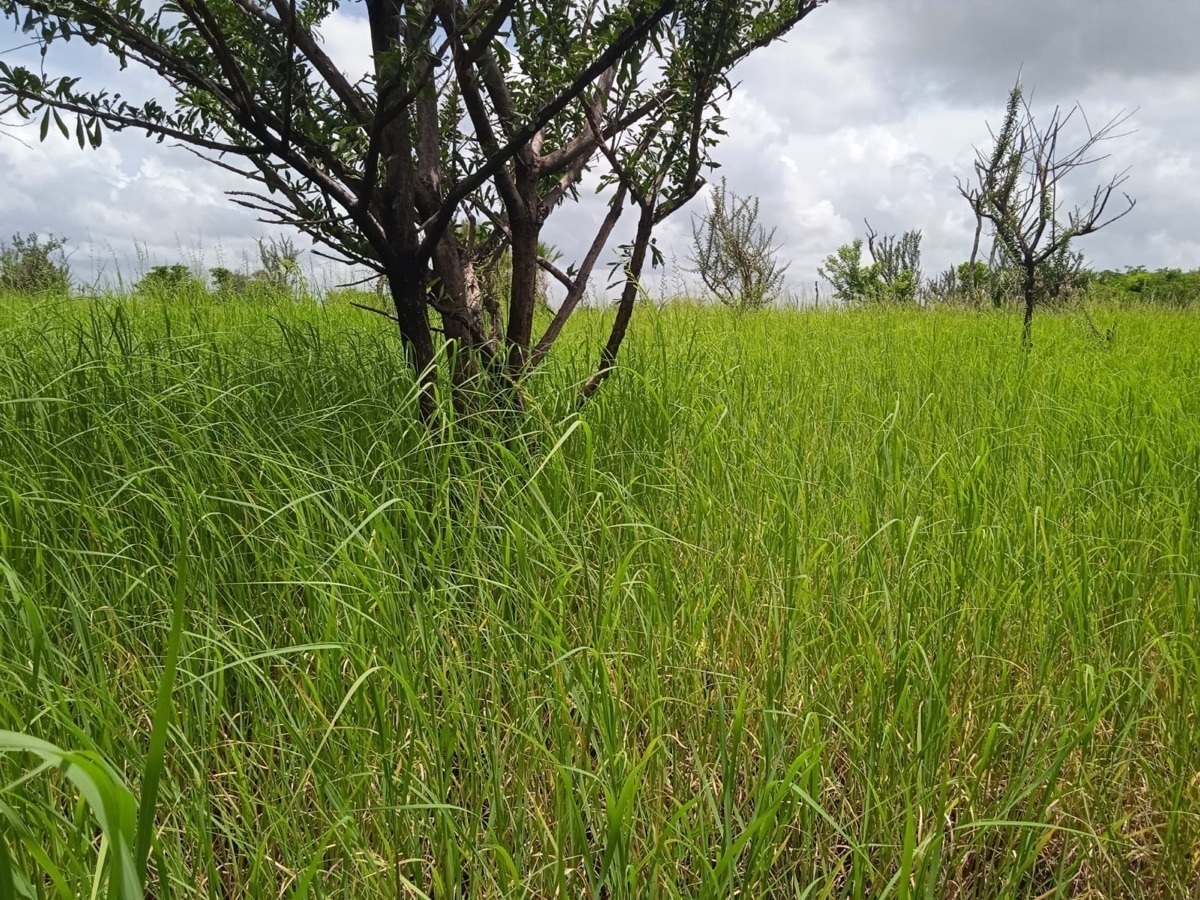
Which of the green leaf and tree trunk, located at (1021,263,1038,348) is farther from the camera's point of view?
tree trunk, located at (1021,263,1038,348)

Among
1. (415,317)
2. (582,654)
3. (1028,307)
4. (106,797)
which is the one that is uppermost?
(1028,307)

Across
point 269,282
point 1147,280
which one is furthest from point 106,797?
point 1147,280

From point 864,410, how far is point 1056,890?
226cm

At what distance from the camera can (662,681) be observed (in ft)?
5.15

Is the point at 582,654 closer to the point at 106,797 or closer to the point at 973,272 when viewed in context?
the point at 106,797

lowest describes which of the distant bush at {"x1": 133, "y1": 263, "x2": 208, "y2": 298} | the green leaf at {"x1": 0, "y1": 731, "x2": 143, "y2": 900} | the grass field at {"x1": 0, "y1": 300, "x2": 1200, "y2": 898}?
the grass field at {"x1": 0, "y1": 300, "x2": 1200, "y2": 898}

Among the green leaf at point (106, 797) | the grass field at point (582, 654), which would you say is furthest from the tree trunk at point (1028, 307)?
the green leaf at point (106, 797)

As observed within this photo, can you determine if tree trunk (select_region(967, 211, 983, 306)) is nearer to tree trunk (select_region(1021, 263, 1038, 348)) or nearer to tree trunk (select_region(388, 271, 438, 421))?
tree trunk (select_region(1021, 263, 1038, 348))

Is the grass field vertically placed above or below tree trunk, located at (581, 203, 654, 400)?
below

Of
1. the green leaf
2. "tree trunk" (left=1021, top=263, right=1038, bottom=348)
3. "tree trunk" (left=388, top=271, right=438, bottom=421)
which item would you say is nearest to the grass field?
the green leaf

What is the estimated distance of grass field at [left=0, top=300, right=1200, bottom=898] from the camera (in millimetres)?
1222

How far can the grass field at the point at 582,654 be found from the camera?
1.22 metres

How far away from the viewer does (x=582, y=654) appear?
152 cm

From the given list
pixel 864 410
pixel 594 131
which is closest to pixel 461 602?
pixel 594 131
